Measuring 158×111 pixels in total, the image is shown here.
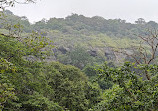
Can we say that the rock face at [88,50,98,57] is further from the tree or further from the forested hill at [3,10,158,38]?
the tree

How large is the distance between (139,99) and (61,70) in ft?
33.9

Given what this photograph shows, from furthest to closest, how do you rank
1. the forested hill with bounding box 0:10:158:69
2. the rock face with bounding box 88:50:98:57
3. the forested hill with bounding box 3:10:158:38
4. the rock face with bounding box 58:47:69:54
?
the forested hill with bounding box 3:10:158:38, the rock face with bounding box 88:50:98:57, the rock face with bounding box 58:47:69:54, the forested hill with bounding box 0:10:158:69

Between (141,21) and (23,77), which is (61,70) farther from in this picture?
(141,21)

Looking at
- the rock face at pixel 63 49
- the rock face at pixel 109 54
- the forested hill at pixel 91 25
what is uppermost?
the forested hill at pixel 91 25

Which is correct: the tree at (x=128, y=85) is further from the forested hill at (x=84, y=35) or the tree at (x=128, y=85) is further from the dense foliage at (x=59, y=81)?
the forested hill at (x=84, y=35)

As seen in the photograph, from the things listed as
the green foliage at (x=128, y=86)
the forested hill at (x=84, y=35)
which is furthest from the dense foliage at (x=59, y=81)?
the forested hill at (x=84, y=35)

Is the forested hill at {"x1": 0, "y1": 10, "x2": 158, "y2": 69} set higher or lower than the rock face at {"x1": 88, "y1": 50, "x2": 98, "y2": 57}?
higher

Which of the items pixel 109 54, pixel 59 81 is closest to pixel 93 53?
pixel 109 54

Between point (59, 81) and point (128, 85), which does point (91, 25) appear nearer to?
point (59, 81)

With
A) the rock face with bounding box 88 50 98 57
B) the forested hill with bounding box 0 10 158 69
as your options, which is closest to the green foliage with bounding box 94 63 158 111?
the forested hill with bounding box 0 10 158 69

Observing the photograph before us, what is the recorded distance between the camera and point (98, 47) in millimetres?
43406

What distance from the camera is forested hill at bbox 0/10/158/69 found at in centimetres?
3318

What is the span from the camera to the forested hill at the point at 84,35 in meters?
33.2

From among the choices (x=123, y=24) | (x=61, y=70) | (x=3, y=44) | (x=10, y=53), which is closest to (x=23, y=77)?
(x=10, y=53)
